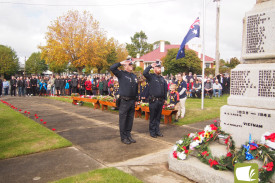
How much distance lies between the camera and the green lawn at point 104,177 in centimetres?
341

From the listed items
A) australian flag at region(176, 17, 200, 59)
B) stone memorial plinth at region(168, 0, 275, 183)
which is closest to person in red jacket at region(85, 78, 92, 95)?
australian flag at region(176, 17, 200, 59)

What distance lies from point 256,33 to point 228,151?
6.88 feet

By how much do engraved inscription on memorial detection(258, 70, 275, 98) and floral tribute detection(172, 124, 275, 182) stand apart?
70cm

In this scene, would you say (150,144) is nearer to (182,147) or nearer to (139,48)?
(182,147)

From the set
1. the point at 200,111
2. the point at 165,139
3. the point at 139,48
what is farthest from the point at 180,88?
the point at 139,48

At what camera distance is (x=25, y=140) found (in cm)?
577

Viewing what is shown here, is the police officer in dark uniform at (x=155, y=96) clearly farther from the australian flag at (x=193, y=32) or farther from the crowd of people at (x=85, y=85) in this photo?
the crowd of people at (x=85, y=85)

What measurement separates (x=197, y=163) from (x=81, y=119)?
6.20 m

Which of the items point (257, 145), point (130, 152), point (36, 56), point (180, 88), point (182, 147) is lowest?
point (130, 152)

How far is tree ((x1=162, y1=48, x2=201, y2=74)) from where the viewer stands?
37.4m

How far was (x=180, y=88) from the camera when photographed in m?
8.95

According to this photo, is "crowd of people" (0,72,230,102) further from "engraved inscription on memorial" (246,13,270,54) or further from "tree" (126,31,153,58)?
"tree" (126,31,153,58)

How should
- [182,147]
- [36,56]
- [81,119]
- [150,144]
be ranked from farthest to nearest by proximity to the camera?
[36,56], [81,119], [150,144], [182,147]

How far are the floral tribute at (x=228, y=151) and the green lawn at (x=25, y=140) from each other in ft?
9.87
